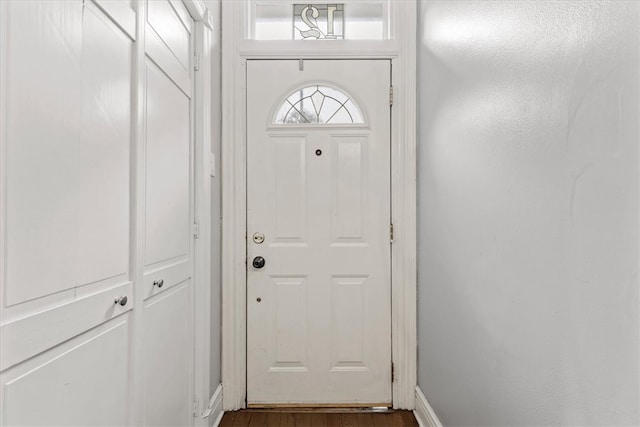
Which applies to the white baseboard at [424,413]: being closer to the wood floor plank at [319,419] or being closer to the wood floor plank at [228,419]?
the wood floor plank at [319,419]

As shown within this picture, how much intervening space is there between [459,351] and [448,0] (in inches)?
59.5

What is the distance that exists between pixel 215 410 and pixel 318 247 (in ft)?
3.25

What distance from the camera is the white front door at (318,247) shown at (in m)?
2.22

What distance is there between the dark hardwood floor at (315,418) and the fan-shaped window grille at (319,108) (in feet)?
5.27

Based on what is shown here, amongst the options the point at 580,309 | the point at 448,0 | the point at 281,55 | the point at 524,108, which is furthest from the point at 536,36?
the point at 281,55

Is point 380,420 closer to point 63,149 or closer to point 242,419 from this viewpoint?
point 242,419

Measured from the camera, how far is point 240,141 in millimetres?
2209

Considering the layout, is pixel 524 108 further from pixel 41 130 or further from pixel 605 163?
pixel 41 130

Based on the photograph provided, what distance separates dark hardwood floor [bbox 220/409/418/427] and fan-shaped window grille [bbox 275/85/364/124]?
1605 mm

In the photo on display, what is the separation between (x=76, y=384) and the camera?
3.03ft

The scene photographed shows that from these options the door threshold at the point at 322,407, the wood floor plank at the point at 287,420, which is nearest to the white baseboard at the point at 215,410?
the door threshold at the point at 322,407

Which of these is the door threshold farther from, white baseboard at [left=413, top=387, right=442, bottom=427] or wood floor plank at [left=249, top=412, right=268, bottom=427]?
white baseboard at [left=413, top=387, right=442, bottom=427]

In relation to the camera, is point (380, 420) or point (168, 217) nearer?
point (168, 217)

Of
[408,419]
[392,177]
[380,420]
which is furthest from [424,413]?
[392,177]
